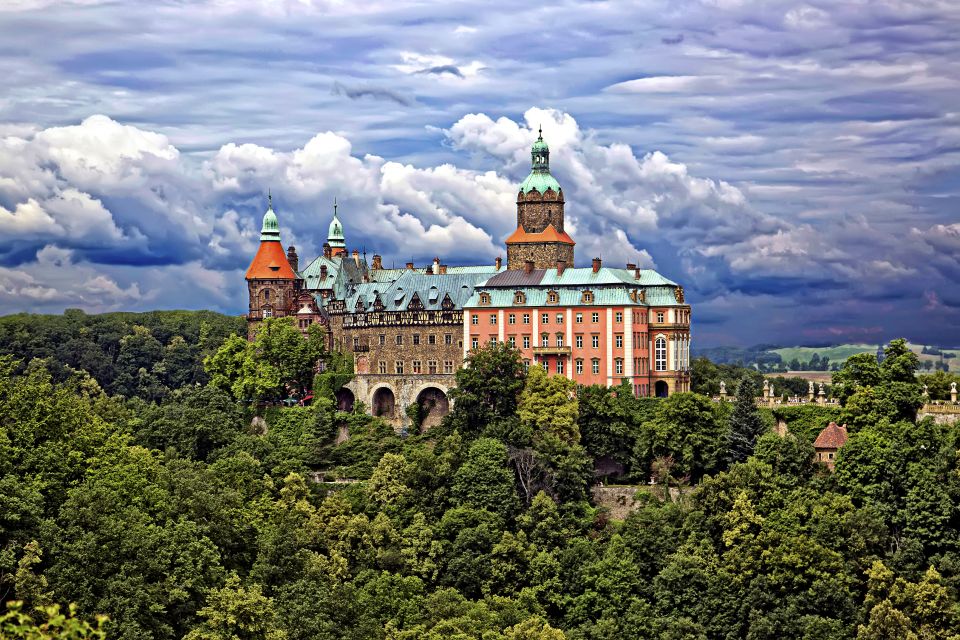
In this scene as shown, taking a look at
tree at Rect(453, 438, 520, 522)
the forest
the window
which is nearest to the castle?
the window

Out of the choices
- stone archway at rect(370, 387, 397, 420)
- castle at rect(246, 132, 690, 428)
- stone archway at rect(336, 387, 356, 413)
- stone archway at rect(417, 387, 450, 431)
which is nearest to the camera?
castle at rect(246, 132, 690, 428)

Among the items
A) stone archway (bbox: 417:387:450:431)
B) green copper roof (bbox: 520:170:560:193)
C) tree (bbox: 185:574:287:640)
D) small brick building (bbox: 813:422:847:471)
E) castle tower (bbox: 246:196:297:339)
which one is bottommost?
tree (bbox: 185:574:287:640)

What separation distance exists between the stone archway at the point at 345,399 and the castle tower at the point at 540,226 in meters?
14.2

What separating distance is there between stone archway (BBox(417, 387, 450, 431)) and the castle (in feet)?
0.22

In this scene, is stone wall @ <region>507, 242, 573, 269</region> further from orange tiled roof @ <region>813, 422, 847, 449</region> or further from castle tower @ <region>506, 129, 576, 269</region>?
orange tiled roof @ <region>813, 422, 847, 449</region>

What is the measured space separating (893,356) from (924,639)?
19653 millimetres

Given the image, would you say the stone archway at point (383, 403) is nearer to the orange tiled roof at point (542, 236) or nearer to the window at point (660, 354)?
the orange tiled roof at point (542, 236)

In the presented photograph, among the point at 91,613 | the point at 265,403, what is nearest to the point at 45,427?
the point at 91,613

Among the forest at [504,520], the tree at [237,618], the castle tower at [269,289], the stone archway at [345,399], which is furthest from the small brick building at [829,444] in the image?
the castle tower at [269,289]

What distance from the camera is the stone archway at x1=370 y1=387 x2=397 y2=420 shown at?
Answer: 103 metres

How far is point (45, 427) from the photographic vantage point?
76.8m

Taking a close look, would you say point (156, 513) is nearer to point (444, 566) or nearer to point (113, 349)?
point (444, 566)

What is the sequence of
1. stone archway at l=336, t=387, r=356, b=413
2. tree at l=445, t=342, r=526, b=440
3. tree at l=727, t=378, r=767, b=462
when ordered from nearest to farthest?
1. tree at l=727, t=378, r=767, b=462
2. tree at l=445, t=342, r=526, b=440
3. stone archway at l=336, t=387, r=356, b=413

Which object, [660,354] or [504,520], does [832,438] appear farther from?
[504,520]
